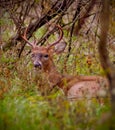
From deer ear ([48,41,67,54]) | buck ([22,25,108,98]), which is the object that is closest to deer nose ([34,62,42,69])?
buck ([22,25,108,98])

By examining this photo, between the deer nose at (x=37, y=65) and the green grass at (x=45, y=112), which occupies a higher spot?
the deer nose at (x=37, y=65)

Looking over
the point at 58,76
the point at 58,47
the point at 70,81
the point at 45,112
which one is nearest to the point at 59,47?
the point at 58,47

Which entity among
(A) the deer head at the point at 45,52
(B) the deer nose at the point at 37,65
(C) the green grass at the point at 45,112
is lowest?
(C) the green grass at the point at 45,112

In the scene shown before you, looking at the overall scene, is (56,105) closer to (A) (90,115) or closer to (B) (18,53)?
(A) (90,115)

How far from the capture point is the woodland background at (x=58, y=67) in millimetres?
5262

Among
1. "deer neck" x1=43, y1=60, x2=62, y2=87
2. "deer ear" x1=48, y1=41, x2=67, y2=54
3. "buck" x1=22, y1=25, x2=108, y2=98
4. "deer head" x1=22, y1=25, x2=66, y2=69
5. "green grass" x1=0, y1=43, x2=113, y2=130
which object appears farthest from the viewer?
"deer ear" x1=48, y1=41, x2=67, y2=54

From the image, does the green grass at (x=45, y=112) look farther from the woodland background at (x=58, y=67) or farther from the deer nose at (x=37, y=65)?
the deer nose at (x=37, y=65)

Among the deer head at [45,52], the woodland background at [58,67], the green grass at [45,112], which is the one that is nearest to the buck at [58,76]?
the deer head at [45,52]

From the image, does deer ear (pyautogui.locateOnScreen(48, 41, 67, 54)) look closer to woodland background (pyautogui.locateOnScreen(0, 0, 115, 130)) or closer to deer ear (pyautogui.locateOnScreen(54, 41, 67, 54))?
deer ear (pyautogui.locateOnScreen(54, 41, 67, 54))

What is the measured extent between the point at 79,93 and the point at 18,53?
307 centimetres

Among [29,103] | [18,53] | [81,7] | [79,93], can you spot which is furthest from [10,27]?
[29,103]

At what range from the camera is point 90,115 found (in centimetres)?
545

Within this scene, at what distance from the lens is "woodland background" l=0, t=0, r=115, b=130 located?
526 cm

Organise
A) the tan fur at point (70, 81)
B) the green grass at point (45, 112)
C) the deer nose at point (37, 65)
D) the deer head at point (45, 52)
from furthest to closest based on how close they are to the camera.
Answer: the deer head at point (45, 52), the deer nose at point (37, 65), the tan fur at point (70, 81), the green grass at point (45, 112)
